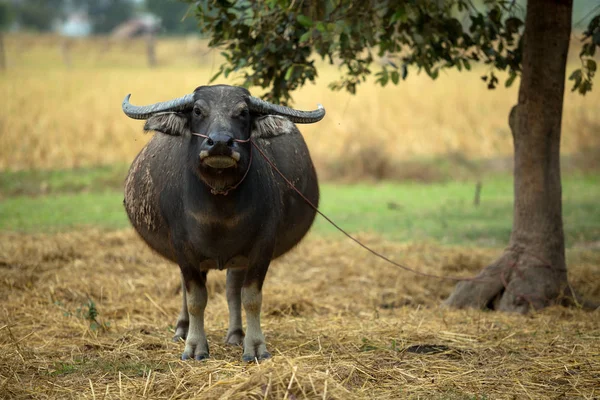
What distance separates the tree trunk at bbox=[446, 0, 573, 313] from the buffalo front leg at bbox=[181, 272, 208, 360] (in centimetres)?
250

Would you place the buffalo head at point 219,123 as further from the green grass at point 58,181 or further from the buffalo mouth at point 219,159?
the green grass at point 58,181

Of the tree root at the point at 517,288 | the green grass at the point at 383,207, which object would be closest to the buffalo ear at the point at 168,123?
the tree root at the point at 517,288

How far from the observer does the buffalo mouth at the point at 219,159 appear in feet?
11.9

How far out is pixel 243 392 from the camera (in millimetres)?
3270

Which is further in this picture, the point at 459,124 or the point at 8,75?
the point at 8,75

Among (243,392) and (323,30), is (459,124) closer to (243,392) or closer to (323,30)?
(323,30)

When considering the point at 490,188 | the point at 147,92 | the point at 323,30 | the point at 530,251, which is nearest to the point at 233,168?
the point at 323,30

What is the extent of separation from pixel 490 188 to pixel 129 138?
7.78m

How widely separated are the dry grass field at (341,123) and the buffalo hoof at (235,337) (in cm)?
713

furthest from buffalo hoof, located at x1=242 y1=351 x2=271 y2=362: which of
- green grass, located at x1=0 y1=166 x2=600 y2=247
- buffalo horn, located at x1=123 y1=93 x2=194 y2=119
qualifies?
green grass, located at x1=0 y1=166 x2=600 y2=247

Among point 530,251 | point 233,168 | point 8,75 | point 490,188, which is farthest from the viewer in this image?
point 8,75

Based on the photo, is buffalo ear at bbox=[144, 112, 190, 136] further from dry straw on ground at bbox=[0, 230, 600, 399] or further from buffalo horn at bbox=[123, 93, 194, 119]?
dry straw on ground at bbox=[0, 230, 600, 399]

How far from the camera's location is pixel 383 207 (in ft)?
36.6

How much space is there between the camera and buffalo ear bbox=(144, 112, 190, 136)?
155 inches
